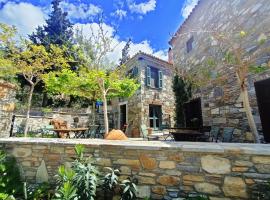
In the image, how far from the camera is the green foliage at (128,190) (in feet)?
10.3

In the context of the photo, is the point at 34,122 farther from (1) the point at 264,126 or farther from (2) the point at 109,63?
(1) the point at 264,126

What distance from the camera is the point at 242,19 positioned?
6.16 meters

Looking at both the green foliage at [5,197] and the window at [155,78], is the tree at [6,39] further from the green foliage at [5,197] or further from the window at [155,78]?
the window at [155,78]

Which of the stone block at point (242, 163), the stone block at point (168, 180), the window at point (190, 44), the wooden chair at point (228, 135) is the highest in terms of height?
the window at point (190, 44)

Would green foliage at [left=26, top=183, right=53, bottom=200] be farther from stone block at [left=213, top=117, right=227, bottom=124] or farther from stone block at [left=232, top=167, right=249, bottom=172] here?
stone block at [left=213, top=117, right=227, bottom=124]

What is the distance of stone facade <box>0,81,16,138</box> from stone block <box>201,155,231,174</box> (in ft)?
28.8

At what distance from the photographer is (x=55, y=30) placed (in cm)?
2008

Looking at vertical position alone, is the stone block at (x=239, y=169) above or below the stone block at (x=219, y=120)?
below

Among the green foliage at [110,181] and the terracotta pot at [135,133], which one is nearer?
the green foliage at [110,181]

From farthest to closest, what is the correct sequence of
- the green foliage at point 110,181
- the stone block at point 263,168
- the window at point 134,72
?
1. the window at point 134,72
2. the green foliage at point 110,181
3. the stone block at point 263,168

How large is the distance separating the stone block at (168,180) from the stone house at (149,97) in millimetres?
8565

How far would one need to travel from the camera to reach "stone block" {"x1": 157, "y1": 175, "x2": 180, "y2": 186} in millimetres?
3244

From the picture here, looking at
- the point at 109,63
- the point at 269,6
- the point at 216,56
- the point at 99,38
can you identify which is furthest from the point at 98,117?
the point at 269,6

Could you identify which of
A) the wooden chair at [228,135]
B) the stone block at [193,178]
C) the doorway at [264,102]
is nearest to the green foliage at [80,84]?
the wooden chair at [228,135]
